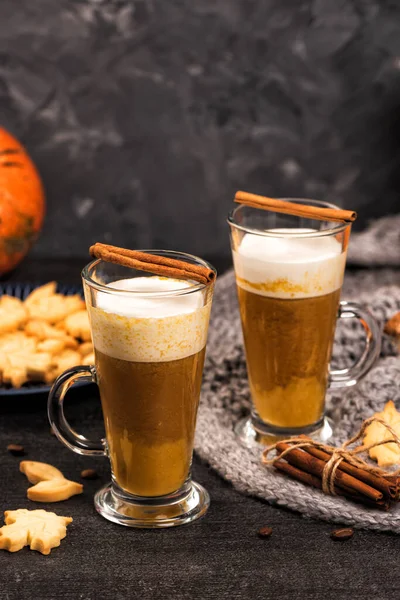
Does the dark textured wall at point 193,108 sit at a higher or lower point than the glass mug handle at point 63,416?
higher

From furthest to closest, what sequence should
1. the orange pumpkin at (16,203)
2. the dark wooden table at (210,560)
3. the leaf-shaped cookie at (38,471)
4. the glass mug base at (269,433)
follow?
the orange pumpkin at (16,203)
the glass mug base at (269,433)
the leaf-shaped cookie at (38,471)
the dark wooden table at (210,560)

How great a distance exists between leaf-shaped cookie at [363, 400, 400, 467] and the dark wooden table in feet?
0.49

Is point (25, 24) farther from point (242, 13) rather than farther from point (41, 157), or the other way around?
point (242, 13)

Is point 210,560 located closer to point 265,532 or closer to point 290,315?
point 265,532

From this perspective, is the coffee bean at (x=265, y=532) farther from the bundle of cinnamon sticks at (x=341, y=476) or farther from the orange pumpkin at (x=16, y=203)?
the orange pumpkin at (x=16, y=203)

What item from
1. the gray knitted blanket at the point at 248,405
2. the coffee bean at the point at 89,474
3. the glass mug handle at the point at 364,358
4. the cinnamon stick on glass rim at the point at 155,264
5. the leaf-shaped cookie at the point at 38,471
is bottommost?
the coffee bean at the point at 89,474

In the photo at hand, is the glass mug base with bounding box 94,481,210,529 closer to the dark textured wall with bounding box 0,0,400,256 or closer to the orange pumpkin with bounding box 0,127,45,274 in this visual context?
the orange pumpkin with bounding box 0,127,45,274

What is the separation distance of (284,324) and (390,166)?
3.39 ft

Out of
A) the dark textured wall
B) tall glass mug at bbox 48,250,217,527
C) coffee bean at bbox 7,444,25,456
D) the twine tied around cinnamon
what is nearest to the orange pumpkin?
the dark textured wall

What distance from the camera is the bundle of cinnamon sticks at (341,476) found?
1151 mm

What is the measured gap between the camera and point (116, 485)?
1183 mm

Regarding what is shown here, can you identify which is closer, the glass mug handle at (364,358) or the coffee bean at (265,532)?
the coffee bean at (265,532)

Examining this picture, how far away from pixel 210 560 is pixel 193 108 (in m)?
1.30

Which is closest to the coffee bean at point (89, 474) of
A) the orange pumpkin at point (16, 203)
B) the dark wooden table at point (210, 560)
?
the dark wooden table at point (210, 560)
